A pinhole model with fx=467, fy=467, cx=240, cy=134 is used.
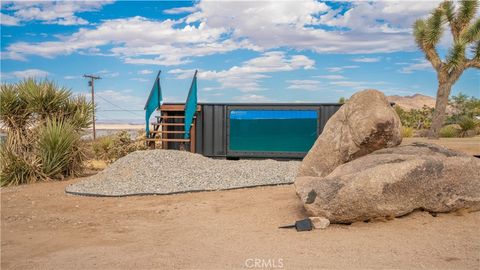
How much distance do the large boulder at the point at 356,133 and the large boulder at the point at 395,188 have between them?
843mm

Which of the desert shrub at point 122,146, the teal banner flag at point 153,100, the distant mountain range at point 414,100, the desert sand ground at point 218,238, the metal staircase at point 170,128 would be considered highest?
the distant mountain range at point 414,100

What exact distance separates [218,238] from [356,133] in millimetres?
3208

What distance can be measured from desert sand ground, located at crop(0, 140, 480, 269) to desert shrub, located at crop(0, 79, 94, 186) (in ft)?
12.2

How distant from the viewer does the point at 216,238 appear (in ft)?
22.7

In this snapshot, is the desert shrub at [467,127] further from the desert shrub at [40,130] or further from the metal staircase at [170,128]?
the desert shrub at [40,130]

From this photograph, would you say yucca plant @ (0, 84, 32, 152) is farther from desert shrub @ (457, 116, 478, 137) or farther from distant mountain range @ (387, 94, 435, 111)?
distant mountain range @ (387, 94, 435, 111)

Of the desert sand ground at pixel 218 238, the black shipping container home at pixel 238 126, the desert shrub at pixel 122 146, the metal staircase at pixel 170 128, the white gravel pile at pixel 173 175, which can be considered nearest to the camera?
the desert sand ground at pixel 218 238

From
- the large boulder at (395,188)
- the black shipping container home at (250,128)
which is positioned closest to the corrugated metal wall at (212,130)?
the black shipping container home at (250,128)

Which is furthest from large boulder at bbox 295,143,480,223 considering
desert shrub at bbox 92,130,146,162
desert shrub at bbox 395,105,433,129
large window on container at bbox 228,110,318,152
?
desert shrub at bbox 395,105,433,129

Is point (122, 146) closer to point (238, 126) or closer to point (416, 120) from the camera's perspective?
point (238, 126)

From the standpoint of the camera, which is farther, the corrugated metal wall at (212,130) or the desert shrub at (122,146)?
the desert shrub at (122,146)

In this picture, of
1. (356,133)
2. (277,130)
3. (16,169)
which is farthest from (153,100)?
(356,133)

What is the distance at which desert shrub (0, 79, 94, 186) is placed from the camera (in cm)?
1313

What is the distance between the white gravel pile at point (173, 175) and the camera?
11203 millimetres
